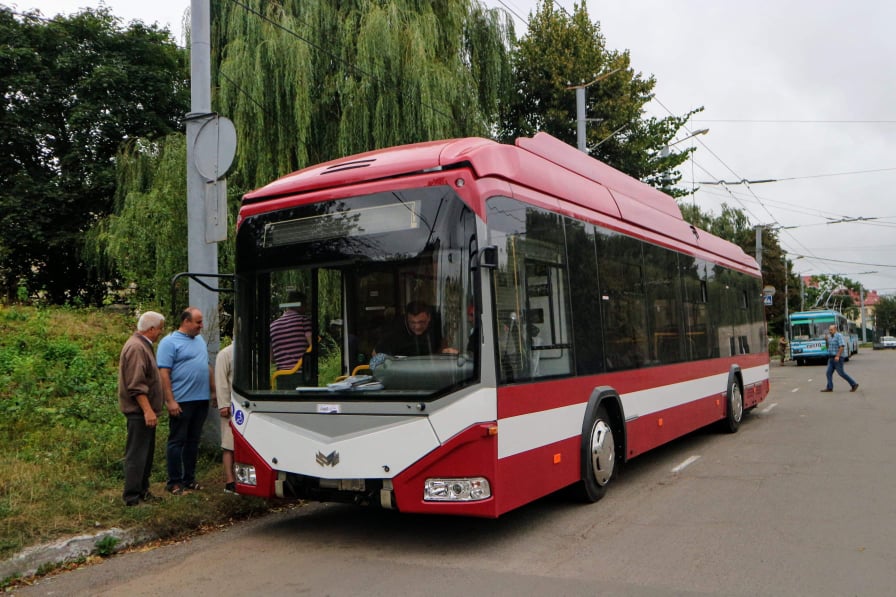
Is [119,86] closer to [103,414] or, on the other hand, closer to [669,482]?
[103,414]

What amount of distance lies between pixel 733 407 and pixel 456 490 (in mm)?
8408

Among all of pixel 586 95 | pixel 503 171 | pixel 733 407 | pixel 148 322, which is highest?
pixel 586 95

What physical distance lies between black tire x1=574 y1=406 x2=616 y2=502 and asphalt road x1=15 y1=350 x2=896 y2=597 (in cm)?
16

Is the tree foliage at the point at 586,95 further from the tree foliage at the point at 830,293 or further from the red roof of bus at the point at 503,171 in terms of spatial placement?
the tree foliage at the point at 830,293

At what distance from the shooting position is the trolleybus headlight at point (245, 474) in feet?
20.7

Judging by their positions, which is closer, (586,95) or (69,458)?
(69,458)

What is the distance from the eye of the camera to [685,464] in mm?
9719

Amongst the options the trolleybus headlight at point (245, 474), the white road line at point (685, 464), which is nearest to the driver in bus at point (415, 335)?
the trolleybus headlight at point (245, 474)

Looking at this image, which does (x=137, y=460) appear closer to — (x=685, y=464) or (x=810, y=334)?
(x=685, y=464)

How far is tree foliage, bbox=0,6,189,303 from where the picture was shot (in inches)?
1033

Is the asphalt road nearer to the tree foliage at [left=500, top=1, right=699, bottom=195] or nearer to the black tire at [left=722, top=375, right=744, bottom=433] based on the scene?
the black tire at [left=722, top=375, right=744, bottom=433]

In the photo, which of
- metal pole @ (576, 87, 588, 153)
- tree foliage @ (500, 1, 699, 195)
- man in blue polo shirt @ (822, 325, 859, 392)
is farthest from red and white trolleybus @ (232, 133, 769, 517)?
tree foliage @ (500, 1, 699, 195)

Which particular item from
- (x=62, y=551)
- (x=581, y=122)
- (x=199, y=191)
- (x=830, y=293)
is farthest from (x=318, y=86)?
(x=830, y=293)

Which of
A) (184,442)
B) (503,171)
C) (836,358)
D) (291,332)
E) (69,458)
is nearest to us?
(503,171)
